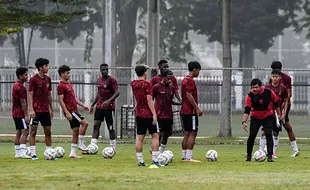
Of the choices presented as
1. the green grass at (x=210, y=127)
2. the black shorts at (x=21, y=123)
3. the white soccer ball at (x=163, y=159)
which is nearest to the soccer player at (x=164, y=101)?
the white soccer ball at (x=163, y=159)

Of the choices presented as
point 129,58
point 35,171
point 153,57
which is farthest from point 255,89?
point 129,58

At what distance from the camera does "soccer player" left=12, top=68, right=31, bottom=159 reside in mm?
23344

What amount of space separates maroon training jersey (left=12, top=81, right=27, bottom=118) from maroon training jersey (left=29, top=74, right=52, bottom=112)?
444 mm

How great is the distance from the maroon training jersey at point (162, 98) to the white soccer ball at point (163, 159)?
171cm

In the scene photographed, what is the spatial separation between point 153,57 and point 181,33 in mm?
40377

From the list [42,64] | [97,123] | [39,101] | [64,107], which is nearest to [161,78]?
[64,107]

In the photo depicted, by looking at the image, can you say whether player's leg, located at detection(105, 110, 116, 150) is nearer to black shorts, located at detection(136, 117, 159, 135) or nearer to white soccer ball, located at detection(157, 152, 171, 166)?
white soccer ball, located at detection(157, 152, 171, 166)

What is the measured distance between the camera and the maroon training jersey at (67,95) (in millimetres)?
23730

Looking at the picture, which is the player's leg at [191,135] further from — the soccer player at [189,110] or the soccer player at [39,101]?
the soccer player at [39,101]

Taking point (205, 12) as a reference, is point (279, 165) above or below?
below

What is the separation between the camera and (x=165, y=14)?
7388 cm

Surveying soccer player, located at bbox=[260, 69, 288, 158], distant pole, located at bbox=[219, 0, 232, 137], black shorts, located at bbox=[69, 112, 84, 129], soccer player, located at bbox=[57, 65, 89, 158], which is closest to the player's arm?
soccer player, located at bbox=[57, 65, 89, 158]

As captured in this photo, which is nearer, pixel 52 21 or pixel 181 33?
pixel 52 21

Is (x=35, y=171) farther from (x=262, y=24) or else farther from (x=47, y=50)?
(x=47, y=50)
